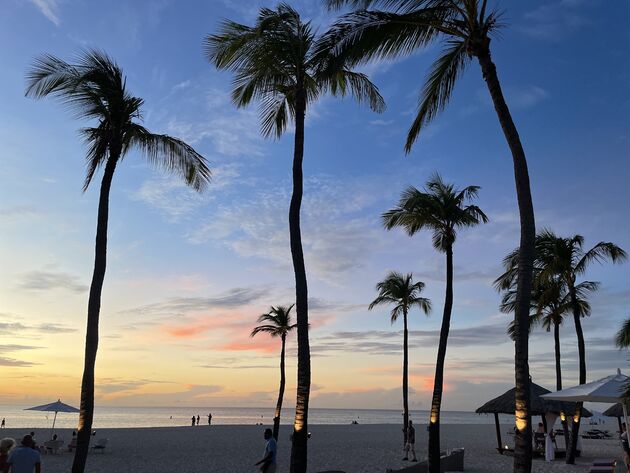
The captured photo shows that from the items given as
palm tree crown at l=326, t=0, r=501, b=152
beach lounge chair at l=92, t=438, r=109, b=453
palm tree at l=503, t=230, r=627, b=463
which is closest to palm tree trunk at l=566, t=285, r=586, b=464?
palm tree at l=503, t=230, r=627, b=463

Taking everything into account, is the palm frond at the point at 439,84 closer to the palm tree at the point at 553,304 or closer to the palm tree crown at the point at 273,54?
the palm tree crown at the point at 273,54

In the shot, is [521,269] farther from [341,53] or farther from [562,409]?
[562,409]

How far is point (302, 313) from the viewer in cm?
1334

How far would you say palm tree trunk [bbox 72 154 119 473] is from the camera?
12.4 m

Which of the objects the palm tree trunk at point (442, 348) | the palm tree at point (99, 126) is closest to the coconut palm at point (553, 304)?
the palm tree trunk at point (442, 348)

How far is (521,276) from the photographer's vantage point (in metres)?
9.59

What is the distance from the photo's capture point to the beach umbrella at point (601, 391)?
47.6ft

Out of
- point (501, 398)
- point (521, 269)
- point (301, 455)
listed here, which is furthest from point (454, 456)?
point (521, 269)

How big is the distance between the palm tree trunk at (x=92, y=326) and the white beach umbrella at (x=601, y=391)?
41.1 feet

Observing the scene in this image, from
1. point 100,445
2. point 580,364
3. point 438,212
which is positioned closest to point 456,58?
point 438,212

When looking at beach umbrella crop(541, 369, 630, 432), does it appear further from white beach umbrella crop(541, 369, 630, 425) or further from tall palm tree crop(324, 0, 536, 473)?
tall palm tree crop(324, 0, 536, 473)

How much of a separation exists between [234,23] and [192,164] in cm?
447

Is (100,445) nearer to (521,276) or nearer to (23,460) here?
(23,460)

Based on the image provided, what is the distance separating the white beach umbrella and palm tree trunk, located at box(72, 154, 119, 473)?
494 inches
